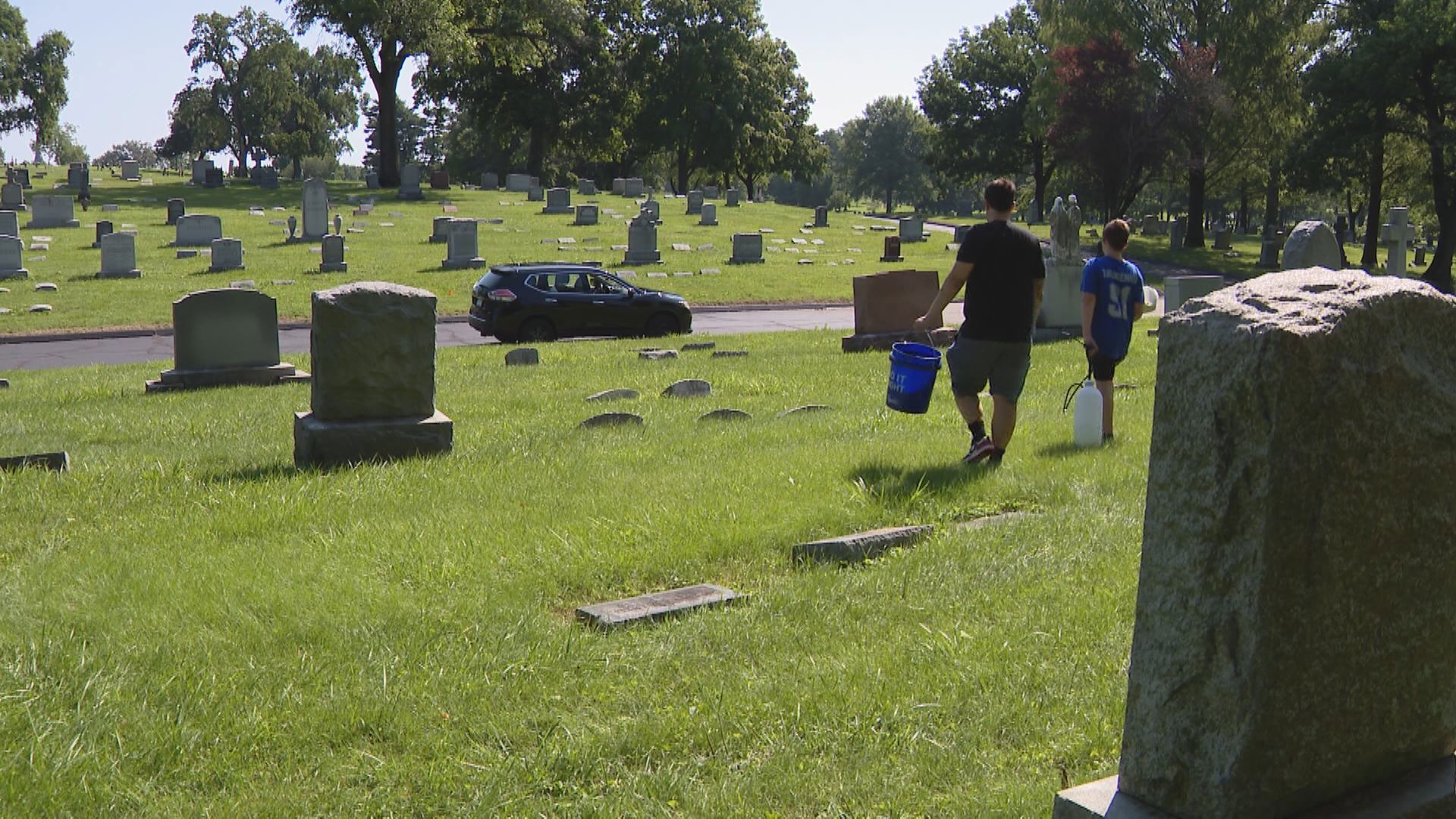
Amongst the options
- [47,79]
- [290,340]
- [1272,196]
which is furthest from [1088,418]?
[47,79]

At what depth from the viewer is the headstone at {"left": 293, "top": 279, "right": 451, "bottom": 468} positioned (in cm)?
934

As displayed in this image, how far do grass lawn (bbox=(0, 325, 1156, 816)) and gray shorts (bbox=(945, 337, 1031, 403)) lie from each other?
1.68ft

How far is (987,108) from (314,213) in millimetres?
44434

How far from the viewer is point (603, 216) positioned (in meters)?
47.9

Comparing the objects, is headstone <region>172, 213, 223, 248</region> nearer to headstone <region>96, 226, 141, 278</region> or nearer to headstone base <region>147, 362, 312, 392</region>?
headstone <region>96, 226, 141, 278</region>

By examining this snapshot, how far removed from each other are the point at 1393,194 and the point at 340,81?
3095 inches

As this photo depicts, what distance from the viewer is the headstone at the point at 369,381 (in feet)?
30.6

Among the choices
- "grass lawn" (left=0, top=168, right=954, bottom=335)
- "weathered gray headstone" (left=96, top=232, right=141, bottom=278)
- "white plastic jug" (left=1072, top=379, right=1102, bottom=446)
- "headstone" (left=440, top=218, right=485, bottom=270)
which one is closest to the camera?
"white plastic jug" (left=1072, top=379, right=1102, bottom=446)

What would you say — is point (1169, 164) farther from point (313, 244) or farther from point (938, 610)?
point (938, 610)

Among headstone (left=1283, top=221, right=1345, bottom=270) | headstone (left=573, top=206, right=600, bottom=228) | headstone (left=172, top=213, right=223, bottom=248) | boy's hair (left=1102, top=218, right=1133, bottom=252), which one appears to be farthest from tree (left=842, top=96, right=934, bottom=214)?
boy's hair (left=1102, top=218, right=1133, bottom=252)

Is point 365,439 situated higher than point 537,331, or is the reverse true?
point 365,439

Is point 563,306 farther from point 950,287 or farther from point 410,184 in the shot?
point 410,184

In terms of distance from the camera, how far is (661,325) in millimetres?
23891

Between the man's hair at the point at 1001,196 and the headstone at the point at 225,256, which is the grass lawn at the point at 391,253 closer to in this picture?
the headstone at the point at 225,256
